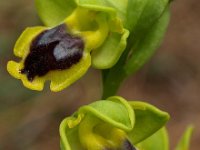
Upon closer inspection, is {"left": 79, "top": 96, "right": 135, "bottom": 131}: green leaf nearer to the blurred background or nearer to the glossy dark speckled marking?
the glossy dark speckled marking

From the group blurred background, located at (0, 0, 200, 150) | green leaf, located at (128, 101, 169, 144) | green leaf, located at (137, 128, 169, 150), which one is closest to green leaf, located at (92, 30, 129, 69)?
green leaf, located at (128, 101, 169, 144)

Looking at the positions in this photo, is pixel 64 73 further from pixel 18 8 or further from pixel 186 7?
pixel 186 7

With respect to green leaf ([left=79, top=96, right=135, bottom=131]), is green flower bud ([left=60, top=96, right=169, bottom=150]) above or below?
below

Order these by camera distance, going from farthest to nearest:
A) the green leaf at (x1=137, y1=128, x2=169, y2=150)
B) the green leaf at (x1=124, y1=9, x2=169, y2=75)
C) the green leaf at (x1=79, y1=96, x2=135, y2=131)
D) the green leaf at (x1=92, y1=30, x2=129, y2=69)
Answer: the green leaf at (x1=137, y1=128, x2=169, y2=150)
the green leaf at (x1=124, y1=9, x2=169, y2=75)
the green leaf at (x1=92, y1=30, x2=129, y2=69)
the green leaf at (x1=79, y1=96, x2=135, y2=131)

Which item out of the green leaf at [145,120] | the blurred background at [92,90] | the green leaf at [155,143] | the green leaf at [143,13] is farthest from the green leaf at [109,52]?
the blurred background at [92,90]

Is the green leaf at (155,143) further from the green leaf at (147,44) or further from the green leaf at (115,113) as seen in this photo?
the green leaf at (115,113)

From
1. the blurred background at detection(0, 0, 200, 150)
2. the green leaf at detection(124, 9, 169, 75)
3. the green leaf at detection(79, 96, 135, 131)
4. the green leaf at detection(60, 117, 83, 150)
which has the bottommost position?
the blurred background at detection(0, 0, 200, 150)

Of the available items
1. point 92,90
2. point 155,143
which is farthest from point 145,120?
point 92,90

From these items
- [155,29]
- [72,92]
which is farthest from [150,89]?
[155,29]
